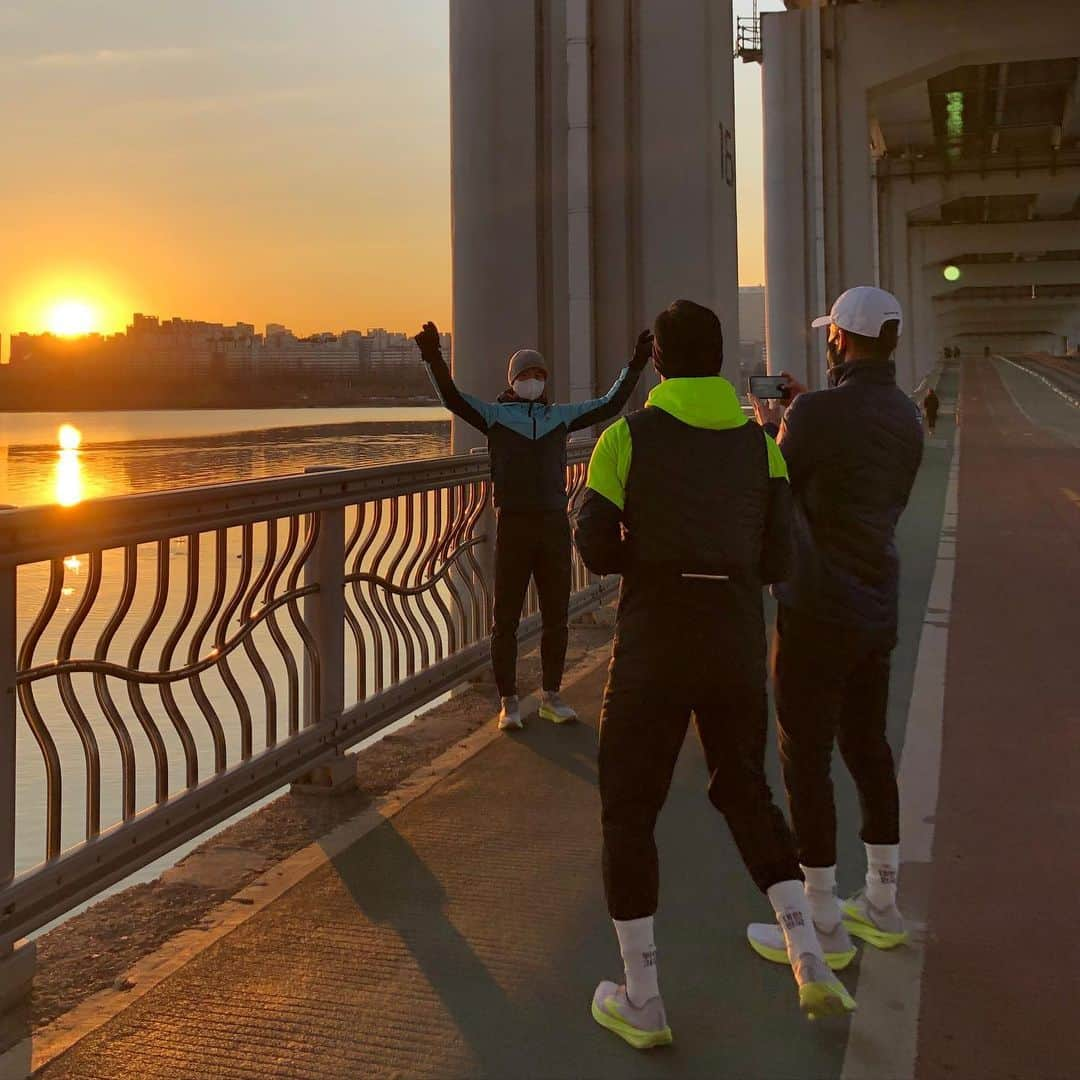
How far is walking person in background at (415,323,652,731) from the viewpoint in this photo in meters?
5.85

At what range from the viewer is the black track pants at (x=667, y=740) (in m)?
2.92

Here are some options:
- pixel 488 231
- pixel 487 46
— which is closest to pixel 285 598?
pixel 488 231

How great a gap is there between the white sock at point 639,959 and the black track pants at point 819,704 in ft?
2.15

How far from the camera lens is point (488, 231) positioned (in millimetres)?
9664

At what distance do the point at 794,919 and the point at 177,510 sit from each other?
92.3 inches

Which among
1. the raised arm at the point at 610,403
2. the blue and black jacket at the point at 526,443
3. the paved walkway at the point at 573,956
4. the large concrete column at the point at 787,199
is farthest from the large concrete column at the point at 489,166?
the large concrete column at the point at 787,199

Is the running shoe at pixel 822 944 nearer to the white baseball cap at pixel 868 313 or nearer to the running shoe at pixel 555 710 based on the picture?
the white baseball cap at pixel 868 313

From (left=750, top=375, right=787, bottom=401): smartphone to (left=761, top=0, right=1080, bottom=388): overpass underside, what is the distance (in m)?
31.1

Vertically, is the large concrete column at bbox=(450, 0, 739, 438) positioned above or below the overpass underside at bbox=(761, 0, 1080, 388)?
below

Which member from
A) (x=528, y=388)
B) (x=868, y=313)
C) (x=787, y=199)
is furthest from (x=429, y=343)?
(x=787, y=199)

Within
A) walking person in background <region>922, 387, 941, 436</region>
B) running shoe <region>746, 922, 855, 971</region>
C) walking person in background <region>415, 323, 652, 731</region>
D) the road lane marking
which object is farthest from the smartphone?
walking person in background <region>922, 387, 941, 436</region>

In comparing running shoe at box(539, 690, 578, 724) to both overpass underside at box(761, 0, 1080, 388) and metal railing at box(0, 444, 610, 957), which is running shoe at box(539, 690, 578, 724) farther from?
overpass underside at box(761, 0, 1080, 388)

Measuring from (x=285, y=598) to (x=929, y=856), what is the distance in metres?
2.69

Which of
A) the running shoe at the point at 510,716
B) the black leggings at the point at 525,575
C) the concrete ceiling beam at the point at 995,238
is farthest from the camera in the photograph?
the concrete ceiling beam at the point at 995,238
